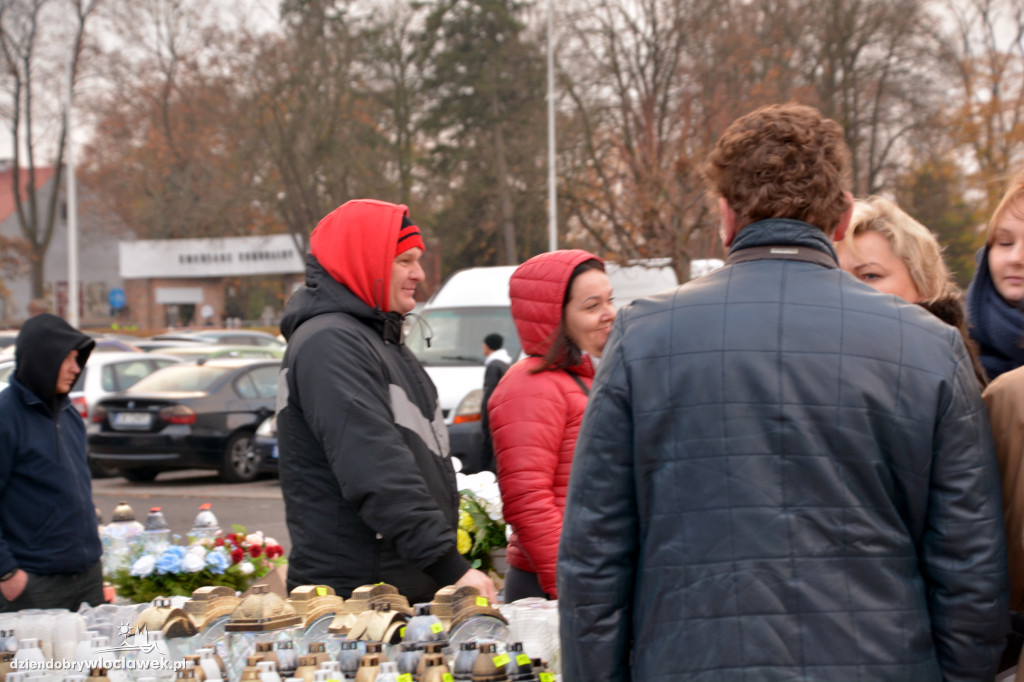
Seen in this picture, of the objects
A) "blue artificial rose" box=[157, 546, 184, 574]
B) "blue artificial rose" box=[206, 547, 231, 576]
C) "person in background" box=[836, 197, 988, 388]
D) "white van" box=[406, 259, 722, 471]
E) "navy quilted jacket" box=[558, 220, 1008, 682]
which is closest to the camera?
"navy quilted jacket" box=[558, 220, 1008, 682]

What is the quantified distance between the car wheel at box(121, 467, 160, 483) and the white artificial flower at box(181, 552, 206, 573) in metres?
10.1

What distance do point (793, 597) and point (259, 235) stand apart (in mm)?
45599

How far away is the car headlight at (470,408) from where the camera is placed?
11672 mm

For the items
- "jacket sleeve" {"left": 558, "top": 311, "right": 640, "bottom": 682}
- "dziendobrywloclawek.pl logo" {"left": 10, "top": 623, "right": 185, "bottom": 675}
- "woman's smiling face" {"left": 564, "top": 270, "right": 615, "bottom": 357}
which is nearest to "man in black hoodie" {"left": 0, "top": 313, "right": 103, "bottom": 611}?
"dziendobrywloclawek.pl logo" {"left": 10, "top": 623, "right": 185, "bottom": 675}

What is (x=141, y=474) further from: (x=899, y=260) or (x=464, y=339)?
(x=899, y=260)

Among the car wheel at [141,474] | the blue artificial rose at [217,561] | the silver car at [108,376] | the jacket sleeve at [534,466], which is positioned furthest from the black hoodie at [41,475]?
the car wheel at [141,474]

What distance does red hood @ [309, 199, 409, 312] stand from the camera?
333 cm

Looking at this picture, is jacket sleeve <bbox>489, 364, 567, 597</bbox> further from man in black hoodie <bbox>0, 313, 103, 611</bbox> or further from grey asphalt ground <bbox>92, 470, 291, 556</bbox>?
grey asphalt ground <bbox>92, 470, 291, 556</bbox>

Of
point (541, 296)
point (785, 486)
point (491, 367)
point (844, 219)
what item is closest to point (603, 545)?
point (785, 486)

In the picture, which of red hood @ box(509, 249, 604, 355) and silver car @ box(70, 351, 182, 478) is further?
silver car @ box(70, 351, 182, 478)

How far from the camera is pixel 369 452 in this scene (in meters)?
3.06

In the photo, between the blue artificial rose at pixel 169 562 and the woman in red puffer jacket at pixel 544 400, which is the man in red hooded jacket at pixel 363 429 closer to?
the woman in red puffer jacket at pixel 544 400

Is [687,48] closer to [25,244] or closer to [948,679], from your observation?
[948,679]

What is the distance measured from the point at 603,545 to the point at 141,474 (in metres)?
13.6
